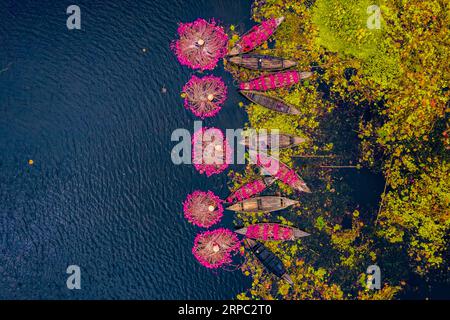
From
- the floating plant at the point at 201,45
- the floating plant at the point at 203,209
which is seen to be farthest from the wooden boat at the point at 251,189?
the floating plant at the point at 201,45

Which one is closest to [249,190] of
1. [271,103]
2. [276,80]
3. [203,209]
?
[203,209]

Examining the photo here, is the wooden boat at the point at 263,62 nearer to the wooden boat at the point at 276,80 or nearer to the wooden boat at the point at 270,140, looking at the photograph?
the wooden boat at the point at 276,80

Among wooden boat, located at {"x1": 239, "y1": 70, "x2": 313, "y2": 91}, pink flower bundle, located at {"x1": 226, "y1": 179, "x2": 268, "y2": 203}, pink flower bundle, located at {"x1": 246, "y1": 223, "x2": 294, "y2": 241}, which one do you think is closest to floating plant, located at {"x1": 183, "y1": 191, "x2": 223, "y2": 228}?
pink flower bundle, located at {"x1": 226, "y1": 179, "x2": 268, "y2": 203}

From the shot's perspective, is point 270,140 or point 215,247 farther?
point 215,247

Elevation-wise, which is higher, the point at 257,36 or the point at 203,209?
the point at 257,36

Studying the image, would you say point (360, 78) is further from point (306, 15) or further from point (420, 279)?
point (420, 279)

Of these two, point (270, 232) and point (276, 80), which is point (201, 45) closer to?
point (276, 80)
